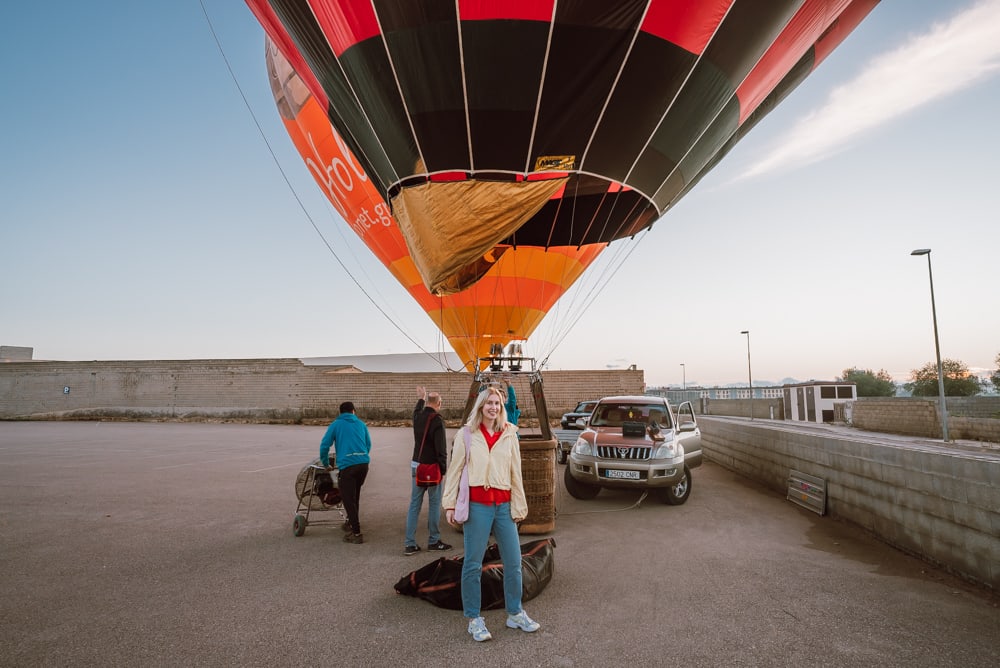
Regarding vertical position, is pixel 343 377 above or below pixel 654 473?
above

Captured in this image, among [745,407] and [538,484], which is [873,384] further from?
[538,484]

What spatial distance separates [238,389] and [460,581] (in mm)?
34116

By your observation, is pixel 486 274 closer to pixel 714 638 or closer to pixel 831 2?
pixel 831 2

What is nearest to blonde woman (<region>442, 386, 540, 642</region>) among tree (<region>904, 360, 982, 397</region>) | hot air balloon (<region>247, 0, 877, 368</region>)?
hot air balloon (<region>247, 0, 877, 368</region>)

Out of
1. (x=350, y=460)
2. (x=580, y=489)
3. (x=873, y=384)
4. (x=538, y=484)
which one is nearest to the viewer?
(x=350, y=460)

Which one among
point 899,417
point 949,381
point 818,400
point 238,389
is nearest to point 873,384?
point 949,381

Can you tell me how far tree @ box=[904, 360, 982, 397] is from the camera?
47.3 metres

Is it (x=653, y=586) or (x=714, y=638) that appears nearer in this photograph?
(x=714, y=638)

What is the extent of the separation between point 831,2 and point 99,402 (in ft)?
145

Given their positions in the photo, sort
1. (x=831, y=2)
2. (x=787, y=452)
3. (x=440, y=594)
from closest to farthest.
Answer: (x=440, y=594) → (x=831, y=2) → (x=787, y=452)

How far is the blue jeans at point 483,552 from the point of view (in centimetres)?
369

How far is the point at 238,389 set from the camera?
34094 mm

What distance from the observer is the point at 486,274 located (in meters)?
11.7

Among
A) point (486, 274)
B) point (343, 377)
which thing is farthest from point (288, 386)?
point (486, 274)
